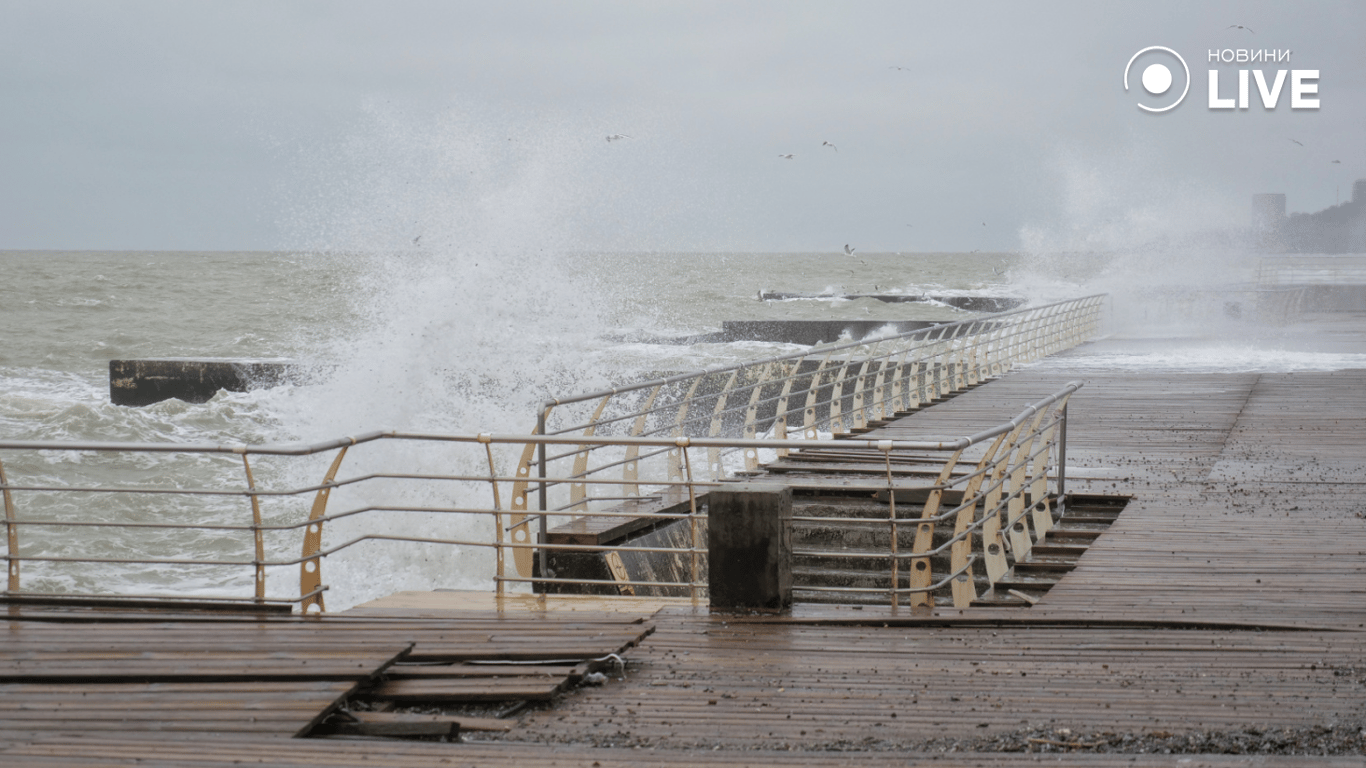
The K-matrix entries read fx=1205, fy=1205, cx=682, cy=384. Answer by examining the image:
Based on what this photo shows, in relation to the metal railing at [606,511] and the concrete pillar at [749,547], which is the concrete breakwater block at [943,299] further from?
the concrete pillar at [749,547]

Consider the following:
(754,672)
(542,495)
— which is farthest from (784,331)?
(754,672)

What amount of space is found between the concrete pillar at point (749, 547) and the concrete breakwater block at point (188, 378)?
21273mm

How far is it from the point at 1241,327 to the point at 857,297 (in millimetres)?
33552

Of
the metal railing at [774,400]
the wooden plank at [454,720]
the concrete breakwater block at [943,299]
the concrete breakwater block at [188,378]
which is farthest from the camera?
the concrete breakwater block at [943,299]

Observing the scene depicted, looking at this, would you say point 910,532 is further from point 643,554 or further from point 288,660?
point 288,660

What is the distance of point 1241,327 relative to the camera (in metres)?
31.0

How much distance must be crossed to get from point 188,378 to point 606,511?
1924cm

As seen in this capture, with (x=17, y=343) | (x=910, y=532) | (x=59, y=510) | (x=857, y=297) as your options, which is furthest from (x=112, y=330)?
(x=910, y=532)

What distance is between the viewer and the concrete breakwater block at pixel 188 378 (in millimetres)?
25125

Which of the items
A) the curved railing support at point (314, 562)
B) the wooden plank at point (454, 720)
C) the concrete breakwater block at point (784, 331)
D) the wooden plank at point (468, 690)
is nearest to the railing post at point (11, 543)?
the curved railing support at point (314, 562)

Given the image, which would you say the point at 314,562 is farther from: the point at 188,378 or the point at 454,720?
the point at 188,378

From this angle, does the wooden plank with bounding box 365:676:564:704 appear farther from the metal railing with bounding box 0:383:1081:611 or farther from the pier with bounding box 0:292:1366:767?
the metal railing with bounding box 0:383:1081:611

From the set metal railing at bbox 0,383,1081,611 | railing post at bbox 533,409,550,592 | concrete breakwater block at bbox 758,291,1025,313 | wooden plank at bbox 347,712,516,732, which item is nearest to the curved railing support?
metal railing at bbox 0,383,1081,611

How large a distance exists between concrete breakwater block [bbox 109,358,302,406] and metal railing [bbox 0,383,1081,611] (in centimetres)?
986
